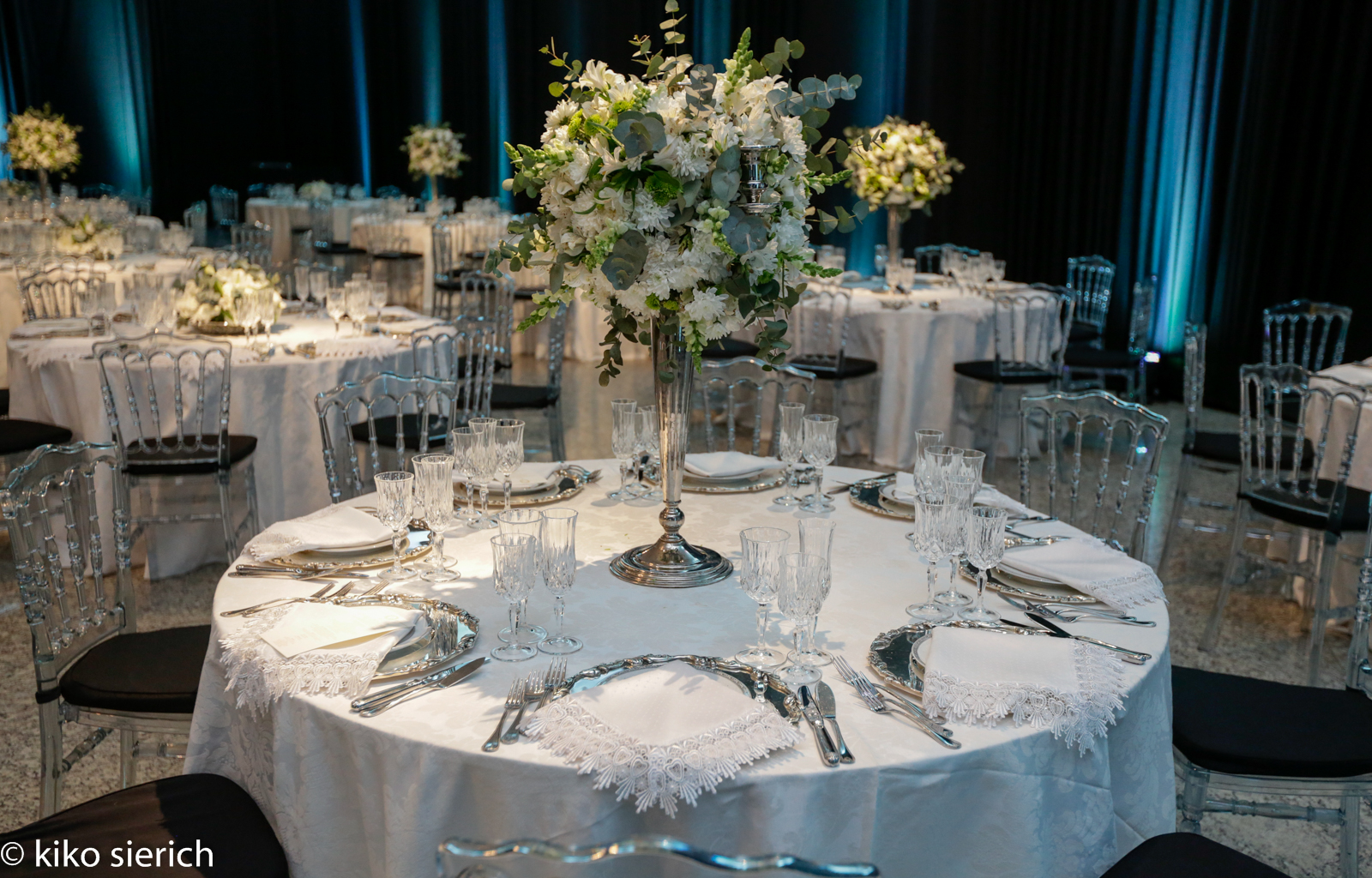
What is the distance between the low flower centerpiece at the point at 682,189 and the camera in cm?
172

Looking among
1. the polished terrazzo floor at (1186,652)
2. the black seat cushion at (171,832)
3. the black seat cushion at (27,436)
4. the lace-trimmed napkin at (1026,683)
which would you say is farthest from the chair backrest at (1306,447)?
the black seat cushion at (27,436)

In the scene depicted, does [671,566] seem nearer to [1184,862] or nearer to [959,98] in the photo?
[1184,862]

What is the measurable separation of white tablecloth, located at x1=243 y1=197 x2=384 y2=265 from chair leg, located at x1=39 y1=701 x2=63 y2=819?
898 cm

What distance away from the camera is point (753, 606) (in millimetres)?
1874

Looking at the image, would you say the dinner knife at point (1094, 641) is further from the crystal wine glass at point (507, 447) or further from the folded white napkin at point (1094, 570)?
the crystal wine glass at point (507, 447)

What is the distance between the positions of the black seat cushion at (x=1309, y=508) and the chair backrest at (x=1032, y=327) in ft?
6.33

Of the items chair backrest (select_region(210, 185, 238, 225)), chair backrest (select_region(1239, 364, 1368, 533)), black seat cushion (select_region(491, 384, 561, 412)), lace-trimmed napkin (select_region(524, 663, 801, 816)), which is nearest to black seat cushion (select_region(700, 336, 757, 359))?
black seat cushion (select_region(491, 384, 561, 412))

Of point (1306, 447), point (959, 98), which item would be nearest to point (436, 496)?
point (1306, 447)

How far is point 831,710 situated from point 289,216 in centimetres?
1049

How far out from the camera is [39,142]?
311 inches

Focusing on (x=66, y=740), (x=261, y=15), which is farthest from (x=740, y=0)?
(x=66, y=740)

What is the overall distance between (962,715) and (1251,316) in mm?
6252

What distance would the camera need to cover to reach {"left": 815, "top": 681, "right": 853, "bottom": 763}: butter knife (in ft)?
4.52

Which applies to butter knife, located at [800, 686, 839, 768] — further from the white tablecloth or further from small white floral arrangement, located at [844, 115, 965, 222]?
the white tablecloth
